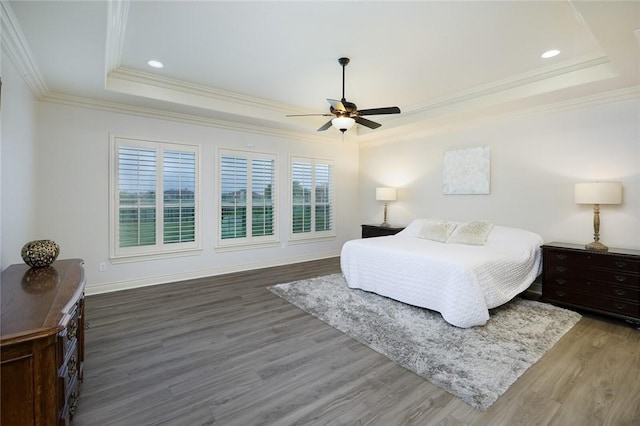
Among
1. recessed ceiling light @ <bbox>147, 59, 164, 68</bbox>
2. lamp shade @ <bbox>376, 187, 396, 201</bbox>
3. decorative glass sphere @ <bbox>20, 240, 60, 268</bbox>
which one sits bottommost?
decorative glass sphere @ <bbox>20, 240, 60, 268</bbox>

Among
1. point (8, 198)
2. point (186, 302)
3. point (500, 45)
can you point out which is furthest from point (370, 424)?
point (500, 45)

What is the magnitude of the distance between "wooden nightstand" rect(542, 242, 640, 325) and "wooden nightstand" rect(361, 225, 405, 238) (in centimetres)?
250

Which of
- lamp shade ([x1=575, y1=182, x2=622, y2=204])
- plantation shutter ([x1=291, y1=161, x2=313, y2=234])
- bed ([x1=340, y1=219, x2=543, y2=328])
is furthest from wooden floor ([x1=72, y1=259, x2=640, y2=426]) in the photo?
plantation shutter ([x1=291, y1=161, x2=313, y2=234])

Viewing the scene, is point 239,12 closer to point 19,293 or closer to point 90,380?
point 19,293

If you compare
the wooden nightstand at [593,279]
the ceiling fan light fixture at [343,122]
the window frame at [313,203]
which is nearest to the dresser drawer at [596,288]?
the wooden nightstand at [593,279]

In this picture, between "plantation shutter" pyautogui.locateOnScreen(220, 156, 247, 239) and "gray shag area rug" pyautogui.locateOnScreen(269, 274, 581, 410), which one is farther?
"plantation shutter" pyautogui.locateOnScreen(220, 156, 247, 239)

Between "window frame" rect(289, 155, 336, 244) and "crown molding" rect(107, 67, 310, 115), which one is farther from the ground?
"crown molding" rect(107, 67, 310, 115)

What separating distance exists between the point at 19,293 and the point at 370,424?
2134 mm

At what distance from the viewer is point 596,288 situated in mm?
3441

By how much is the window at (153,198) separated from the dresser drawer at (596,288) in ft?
17.0

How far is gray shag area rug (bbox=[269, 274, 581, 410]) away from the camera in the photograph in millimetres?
2271

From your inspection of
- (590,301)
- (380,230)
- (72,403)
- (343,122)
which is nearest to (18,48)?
(72,403)

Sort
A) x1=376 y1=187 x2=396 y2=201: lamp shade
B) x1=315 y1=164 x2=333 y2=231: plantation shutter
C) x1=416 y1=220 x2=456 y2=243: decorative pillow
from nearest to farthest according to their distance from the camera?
x1=416 y1=220 x2=456 y2=243: decorative pillow
x1=376 y1=187 x2=396 y2=201: lamp shade
x1=315 y1=164 x2=333 y2=231: plantation shutter

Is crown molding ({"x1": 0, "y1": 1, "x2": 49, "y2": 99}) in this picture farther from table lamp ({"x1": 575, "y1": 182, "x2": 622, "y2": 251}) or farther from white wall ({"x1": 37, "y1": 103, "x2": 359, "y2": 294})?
table lamp ({"x1": 575, "y1": 182, "x2": 622, "y2": 251})
